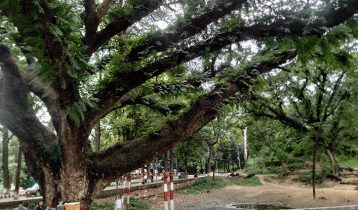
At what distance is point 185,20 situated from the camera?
4.86 m

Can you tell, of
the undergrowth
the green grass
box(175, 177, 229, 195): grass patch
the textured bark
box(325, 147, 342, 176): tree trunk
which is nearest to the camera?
the textured bark

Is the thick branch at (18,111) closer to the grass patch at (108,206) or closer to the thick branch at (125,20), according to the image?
the thick branch at (125,20)

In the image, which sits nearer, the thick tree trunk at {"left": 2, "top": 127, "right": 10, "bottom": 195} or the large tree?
the large tree

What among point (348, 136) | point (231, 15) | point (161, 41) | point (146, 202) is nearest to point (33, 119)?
point (161, 41)

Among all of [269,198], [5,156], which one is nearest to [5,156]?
[5,156]

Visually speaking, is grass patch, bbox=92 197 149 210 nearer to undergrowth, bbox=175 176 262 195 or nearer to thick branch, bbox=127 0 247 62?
undergrowth, bbox=175 176 262 195

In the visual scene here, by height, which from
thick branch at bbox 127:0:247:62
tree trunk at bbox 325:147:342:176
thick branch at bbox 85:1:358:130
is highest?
thick branch at bbox 127:0:247:62

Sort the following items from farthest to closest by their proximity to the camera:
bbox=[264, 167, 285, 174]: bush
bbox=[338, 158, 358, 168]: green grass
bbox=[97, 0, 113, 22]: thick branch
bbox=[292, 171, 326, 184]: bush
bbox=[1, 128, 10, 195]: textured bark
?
bbox=[264, 167, 285, 174]: bush
bbox=[338, 158, 358, 168]: green grass
bbox=[292, 171, 326, 184]: bush
bbox=[1, 128, 10, 195]: textured bark
bbox=[97, 0, 113, 22]: thick branch

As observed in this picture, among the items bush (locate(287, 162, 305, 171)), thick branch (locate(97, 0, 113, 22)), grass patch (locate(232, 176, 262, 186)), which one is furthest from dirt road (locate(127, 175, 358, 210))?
thick branch (locate(97, 0, 113, 22))

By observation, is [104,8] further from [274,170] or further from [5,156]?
[274,170]

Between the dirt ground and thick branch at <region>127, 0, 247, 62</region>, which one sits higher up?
thick branch at <region>127, 0, 247, 62</region>

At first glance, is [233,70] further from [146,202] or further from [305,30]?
[146,202]

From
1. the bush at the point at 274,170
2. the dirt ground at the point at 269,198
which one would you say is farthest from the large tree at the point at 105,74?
the bush at the point at 274,170

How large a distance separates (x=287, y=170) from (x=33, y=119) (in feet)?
76.9
